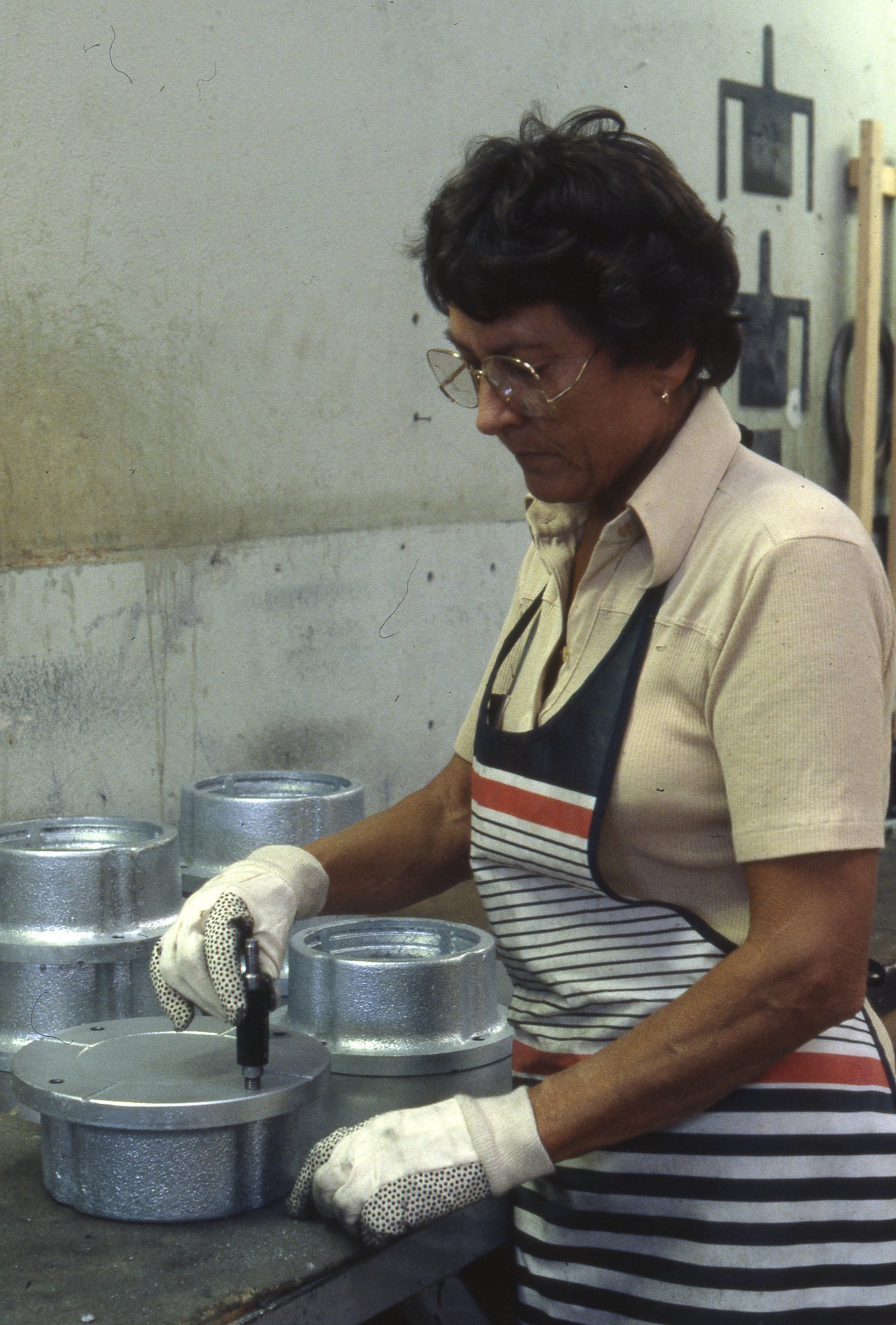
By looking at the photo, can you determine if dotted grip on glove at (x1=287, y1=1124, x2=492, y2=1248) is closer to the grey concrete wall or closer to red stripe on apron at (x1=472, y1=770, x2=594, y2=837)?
red stripe on apron at (x1=472, y1=770, x2=594, y2=837)

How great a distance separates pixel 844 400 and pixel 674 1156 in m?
2.80

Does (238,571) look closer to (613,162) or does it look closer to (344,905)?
(344,905)

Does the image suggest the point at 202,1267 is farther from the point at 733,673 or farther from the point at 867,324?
the point at 867,324

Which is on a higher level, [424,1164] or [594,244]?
[594,244]

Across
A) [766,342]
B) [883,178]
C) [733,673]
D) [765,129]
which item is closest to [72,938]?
[733,673]

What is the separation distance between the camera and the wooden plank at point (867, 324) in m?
3.42

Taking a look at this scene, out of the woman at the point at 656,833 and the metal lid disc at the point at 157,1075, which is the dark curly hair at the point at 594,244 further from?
the metal lid disc at the point at 157,1075

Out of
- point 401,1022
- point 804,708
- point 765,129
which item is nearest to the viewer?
point 804,708

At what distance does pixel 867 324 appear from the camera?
3.45 meters

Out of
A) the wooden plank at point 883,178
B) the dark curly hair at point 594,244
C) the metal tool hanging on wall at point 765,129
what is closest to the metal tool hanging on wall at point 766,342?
the metal tool hanging on wall at point 765,129

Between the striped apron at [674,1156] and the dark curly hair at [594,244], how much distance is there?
0.22m

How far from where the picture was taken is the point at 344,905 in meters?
1.41

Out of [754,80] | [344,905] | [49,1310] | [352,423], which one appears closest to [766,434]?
[754,80]

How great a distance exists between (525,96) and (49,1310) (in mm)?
2258
